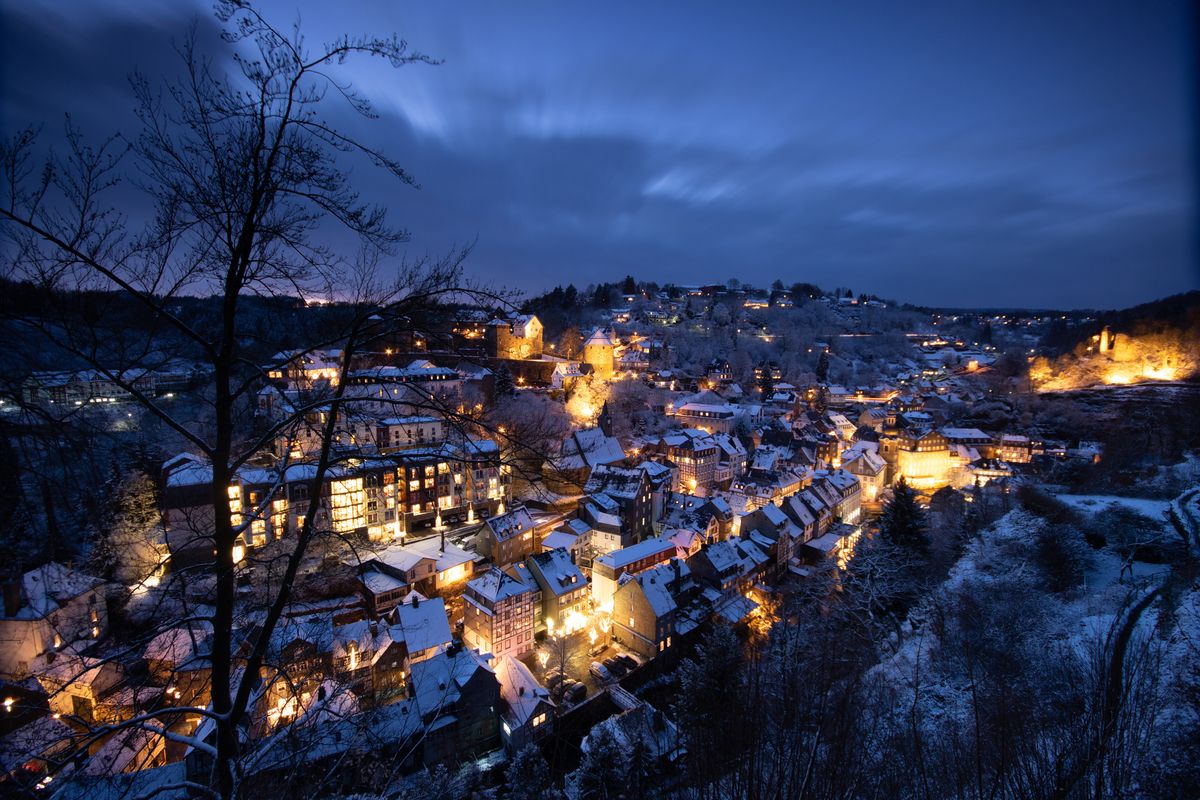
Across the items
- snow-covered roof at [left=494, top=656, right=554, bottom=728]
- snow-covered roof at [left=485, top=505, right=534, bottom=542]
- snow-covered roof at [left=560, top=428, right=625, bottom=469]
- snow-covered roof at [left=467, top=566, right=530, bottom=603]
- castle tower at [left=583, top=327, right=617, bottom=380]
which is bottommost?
snow-covered roof at [left=494, top=656, right=554, bottom=728]

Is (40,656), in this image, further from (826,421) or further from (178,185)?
(826,421)

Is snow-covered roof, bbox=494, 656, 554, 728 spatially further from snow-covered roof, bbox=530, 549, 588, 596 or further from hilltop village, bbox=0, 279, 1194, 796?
snow-covered roof, bbox=530, 549, 588, 596

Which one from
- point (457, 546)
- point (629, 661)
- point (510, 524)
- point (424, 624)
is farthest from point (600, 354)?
point (424, 624)

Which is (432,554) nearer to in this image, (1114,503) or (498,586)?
(498,586)

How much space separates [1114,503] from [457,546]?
25.7m

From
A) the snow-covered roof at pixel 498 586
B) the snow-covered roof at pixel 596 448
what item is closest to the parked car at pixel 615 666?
the snow-covered roof at pixel 498 586

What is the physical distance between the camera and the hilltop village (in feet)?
10.1

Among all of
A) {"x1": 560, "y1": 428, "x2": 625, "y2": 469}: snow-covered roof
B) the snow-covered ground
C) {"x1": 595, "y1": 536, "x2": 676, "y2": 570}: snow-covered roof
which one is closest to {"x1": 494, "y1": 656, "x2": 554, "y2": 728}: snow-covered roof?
{"x1": 595, "y1": 536, "x2": 676, "y2": 570}: snow-covered roof

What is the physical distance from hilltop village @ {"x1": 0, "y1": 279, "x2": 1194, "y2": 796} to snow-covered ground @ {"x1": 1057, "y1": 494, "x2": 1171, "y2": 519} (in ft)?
9.49

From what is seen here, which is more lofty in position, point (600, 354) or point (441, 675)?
point (600, 354)

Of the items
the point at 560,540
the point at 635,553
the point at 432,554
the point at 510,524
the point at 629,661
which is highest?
the point at 510,524

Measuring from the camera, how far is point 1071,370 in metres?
46.7

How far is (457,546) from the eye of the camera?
63.8ft

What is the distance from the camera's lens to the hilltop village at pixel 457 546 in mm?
3084
